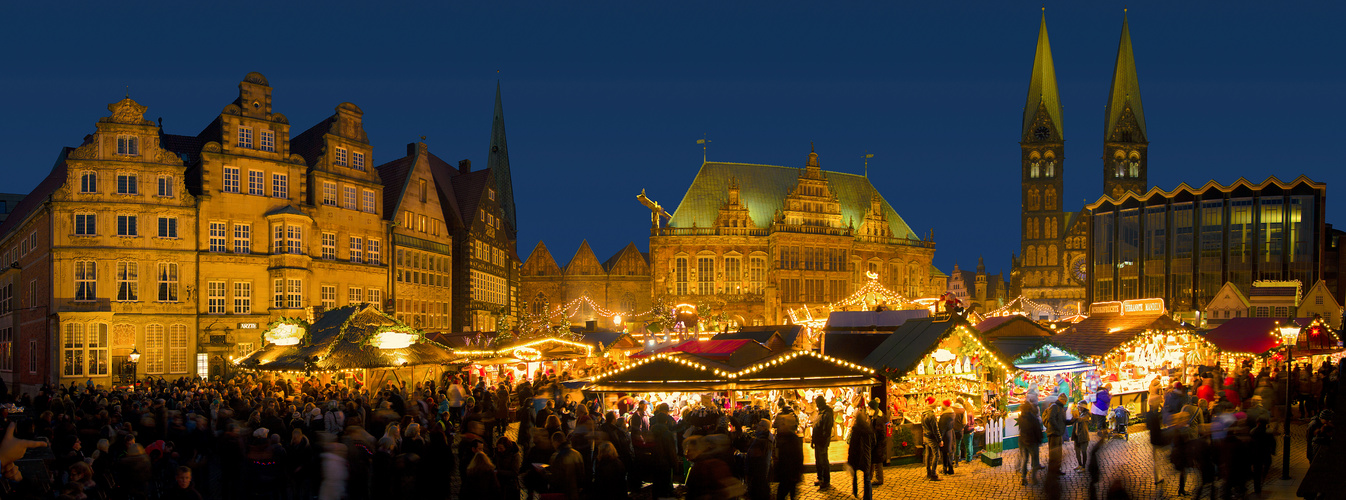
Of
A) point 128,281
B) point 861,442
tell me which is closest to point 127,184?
point 128,281

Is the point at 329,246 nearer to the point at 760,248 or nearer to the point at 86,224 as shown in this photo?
the point at 86,224

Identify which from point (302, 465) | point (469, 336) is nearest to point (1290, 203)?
point (469, 336)

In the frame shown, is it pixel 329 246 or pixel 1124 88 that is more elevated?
pixel 1124 88

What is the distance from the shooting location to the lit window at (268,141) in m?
36.9

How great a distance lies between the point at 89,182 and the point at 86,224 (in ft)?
4.64

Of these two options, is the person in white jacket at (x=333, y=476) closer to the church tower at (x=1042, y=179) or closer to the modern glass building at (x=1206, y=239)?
the modern glass building at (x=1206, y=239)

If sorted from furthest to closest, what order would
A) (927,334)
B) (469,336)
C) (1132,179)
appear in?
A: (1132,179) < (469,336) < (927,334)

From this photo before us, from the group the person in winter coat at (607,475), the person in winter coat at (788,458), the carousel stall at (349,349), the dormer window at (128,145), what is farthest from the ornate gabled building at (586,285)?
the person in winter coat at (607,475)

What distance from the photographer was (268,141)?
37.1 m

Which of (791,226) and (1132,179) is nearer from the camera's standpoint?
(791,226)

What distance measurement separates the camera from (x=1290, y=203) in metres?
57.9

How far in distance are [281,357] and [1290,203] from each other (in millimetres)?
56397

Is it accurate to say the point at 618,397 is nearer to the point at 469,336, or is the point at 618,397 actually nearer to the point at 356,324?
the point at 356,324

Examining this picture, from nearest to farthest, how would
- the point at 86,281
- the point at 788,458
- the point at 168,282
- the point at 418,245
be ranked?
the point at 788,458 → the point at 86,281 → the point at 168,282 → the point at 418,245
